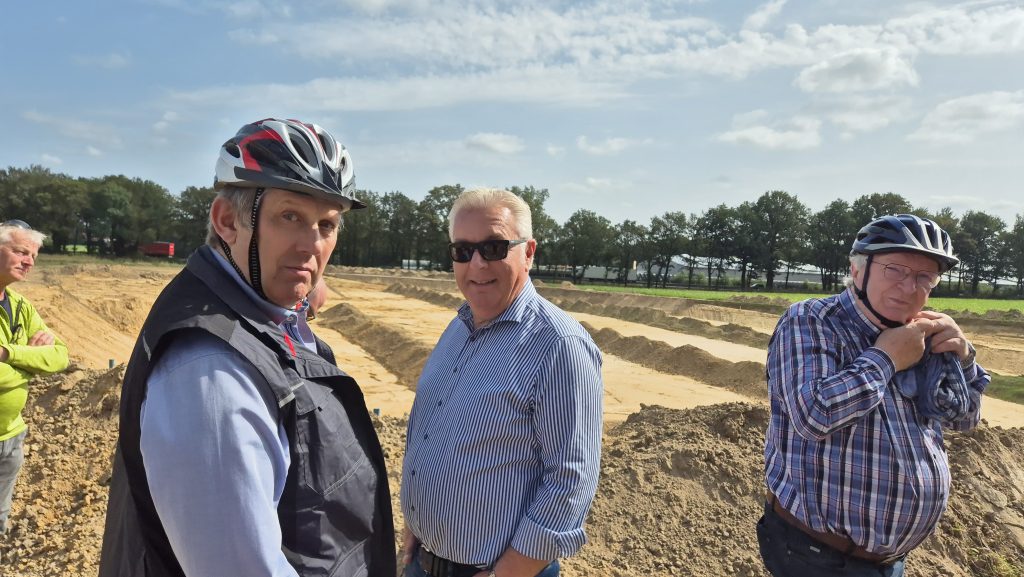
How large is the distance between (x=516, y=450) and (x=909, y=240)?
74.1 inches

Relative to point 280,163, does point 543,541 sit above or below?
below

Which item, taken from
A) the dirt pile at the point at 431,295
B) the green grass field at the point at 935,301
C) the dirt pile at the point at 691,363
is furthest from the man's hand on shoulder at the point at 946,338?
the green grass field at the point at 935,301

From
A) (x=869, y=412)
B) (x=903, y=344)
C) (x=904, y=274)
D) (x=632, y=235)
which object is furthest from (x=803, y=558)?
(x=632, y=235)

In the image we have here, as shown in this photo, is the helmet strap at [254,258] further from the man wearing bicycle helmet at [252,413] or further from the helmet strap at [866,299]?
the helmet strap at [866,299]

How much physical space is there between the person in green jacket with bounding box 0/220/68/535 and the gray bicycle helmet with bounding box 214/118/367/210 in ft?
10.9

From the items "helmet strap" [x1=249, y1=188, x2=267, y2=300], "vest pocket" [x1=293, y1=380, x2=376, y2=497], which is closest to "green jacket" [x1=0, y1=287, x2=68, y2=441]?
"helmet strap" [x1=249, y1=188, x2=267, y2=300]

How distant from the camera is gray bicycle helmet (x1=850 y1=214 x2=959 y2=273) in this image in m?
2.43

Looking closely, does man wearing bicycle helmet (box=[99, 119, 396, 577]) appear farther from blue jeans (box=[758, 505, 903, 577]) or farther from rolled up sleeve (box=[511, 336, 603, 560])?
blue jeans (box=[758, 505, 903, 577])

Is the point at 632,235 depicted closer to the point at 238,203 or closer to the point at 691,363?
the point at 691,363

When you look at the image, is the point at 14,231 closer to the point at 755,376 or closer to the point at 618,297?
the point at 755,376

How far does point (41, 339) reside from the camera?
404 cm

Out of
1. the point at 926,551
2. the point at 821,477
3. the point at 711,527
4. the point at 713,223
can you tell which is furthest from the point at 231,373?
the point at 713,223

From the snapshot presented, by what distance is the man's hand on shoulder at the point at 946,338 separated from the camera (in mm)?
2400

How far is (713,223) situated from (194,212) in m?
62.5
